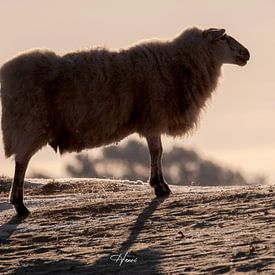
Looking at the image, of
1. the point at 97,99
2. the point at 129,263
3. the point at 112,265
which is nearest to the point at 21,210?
the point at 97,99

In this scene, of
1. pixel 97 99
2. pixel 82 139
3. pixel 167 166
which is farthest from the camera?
pixel 167 166

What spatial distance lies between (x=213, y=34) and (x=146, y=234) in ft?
14.7

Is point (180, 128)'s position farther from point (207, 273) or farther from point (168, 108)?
point (207, 273)

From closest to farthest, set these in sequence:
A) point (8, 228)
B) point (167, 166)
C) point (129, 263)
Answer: point (129, 263) → point (8, 228) → point (167, 166)

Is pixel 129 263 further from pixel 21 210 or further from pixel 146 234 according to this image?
pixel 21 210

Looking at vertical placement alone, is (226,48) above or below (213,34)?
below

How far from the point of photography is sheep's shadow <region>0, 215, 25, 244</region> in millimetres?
13147

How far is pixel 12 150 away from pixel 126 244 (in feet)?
10.0

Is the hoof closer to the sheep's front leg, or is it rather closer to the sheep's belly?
the sheep's belly

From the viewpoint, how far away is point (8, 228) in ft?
44.9

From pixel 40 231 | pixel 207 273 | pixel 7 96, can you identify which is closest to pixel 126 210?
pixel 40 231

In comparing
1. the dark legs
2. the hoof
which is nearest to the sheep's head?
the dark legs

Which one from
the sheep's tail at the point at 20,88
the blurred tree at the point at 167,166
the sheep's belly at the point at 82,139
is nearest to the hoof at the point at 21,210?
the sheep's tail at the point at 20,88

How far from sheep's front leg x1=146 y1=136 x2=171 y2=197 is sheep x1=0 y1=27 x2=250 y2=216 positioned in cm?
1
